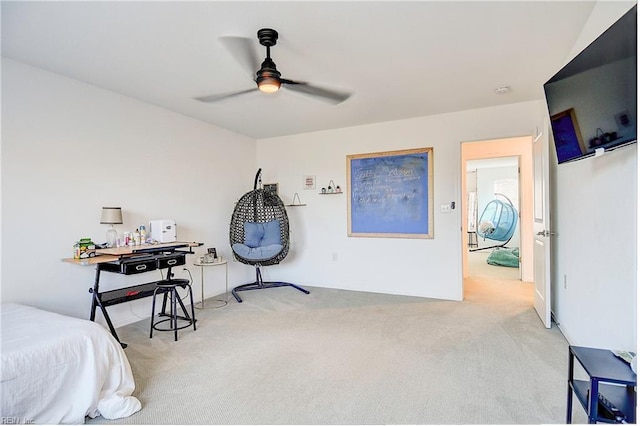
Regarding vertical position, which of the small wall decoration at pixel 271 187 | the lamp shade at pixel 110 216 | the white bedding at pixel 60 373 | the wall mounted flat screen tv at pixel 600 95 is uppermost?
the wall mounted flat screen tv at pixel 600 95

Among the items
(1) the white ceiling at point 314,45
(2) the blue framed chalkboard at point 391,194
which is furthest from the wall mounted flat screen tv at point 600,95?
(2) the blue framed chalkboard at point 391,194

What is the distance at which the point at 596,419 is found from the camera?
4.26 feet

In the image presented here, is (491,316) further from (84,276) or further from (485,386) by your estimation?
(84,276)

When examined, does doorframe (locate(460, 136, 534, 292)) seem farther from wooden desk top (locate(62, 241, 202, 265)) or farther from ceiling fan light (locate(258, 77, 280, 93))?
wooden desk top (locate(62, 241, 202, 265))

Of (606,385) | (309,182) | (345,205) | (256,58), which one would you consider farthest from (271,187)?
(606,385)

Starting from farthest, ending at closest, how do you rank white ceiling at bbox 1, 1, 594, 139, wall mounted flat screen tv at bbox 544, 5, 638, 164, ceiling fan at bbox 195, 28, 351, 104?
ceiling fan at bbox 195, 28, 351, 104 → white ceiling at bbox 1, 1, 594, 139 → wall mounted flat screen tv at bbox 544, 5, 638, 164

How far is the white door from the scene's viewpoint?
317 cm

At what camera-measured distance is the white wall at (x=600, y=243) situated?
1.75 m

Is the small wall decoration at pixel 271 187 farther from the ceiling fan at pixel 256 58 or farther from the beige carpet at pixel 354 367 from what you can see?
the ceiling fan at pixel 256 58

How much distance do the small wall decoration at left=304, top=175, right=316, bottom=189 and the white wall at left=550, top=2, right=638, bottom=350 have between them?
3.02m

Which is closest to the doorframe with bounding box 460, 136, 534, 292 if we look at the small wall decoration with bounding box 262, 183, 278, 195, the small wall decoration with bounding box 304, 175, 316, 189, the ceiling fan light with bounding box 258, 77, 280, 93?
the small wall decoration with bounding box 304, 175, 316, 189

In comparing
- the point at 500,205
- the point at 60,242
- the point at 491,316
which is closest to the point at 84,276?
the point at 60,242

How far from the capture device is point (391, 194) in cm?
458

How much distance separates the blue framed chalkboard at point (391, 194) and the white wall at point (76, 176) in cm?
207
